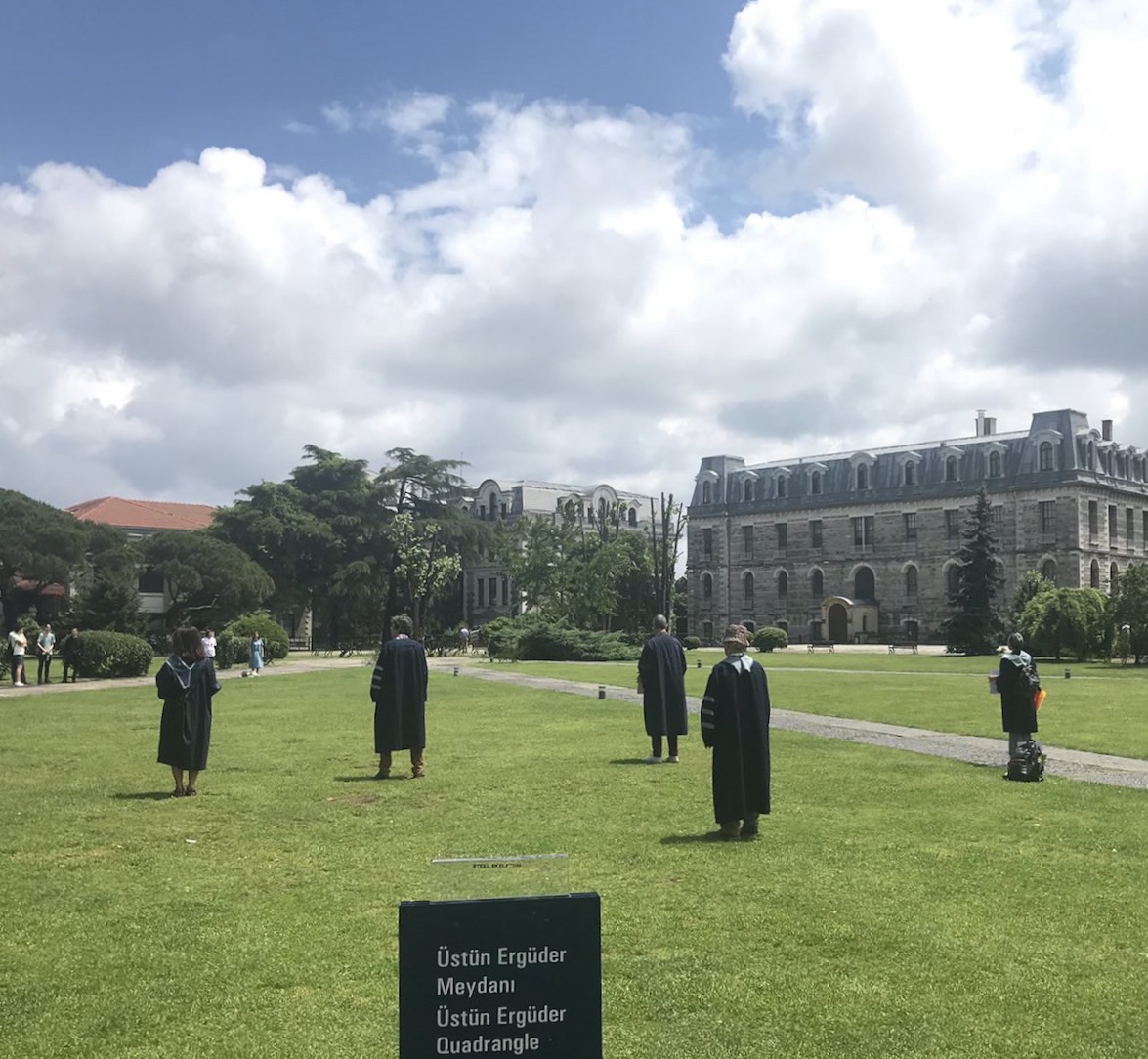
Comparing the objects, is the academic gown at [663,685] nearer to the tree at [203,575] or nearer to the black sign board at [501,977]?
the black sign board at [501,977]

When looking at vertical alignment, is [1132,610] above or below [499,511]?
below

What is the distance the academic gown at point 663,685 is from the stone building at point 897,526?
54561mm

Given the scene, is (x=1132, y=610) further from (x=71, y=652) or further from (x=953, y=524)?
(x=71, y=652)

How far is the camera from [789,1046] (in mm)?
4949

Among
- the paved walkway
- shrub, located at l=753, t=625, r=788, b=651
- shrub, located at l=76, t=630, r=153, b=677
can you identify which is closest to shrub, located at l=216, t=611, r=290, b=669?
shrub, located at l=76, t=630, r=153, b=677

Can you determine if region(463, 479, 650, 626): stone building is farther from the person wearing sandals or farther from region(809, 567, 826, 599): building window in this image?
the person wearing sandals

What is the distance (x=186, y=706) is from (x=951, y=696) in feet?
57.3

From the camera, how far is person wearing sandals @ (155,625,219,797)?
11.4m

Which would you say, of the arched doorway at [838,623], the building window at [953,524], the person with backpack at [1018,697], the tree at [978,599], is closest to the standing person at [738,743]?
the person with backpack at [1018,697]

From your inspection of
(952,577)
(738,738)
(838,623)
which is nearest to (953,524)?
(952,577)

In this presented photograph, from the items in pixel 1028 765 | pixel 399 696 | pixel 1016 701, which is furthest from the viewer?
pixel 1016 701

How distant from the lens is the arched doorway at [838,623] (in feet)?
248

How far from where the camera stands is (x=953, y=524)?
72.1 metres

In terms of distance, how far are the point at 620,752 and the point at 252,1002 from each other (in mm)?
9712
